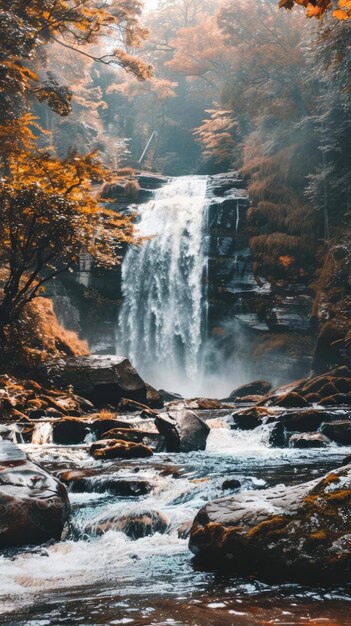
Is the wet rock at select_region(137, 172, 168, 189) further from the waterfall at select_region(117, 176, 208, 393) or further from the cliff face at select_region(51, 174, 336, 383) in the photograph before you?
the waterfall at select_region(117, 176, 208, 393)

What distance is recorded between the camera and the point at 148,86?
4691cm

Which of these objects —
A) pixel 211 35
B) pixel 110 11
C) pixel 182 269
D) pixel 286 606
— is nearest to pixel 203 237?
pixel 182 269

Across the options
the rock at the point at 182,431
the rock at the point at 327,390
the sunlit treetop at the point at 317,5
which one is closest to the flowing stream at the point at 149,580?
the rock at the point at 182,431

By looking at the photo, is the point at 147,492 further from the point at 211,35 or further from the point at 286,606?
the point at 211,35

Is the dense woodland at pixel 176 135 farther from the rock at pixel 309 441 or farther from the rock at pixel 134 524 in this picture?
the rock at pixel 309 441

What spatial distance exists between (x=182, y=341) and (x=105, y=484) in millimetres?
20257

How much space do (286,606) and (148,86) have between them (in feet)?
160

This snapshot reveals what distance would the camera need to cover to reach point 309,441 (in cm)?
1120

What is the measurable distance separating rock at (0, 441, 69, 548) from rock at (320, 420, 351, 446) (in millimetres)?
7266

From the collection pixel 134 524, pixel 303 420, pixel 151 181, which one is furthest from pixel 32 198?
pixel 151 181

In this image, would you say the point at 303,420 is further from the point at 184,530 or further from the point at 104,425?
the point at 184,530

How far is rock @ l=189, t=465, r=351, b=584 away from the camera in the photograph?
400 cm

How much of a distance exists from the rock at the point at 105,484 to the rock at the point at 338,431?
546 cm

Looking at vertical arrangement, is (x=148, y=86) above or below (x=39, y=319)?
above
